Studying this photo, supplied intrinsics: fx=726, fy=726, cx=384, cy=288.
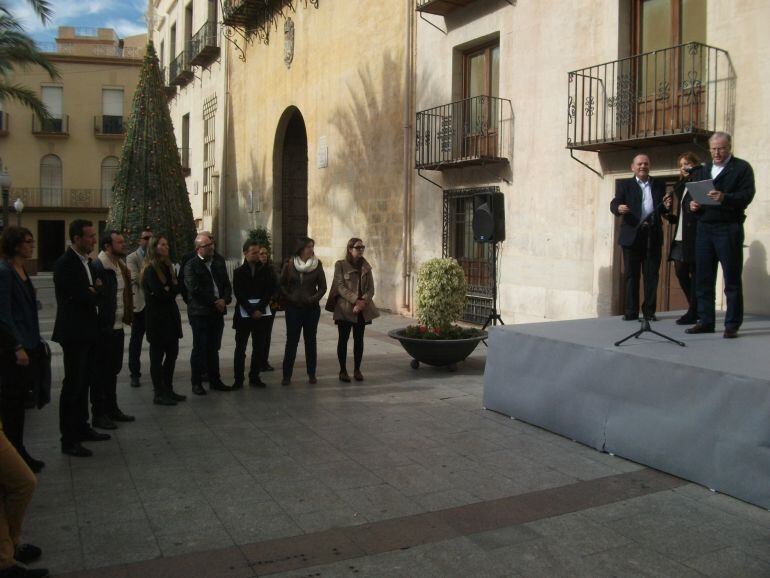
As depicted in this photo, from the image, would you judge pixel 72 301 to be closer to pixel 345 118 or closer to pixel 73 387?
pixel 73 387

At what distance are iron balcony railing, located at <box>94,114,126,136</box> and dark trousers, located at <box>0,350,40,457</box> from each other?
38079mm

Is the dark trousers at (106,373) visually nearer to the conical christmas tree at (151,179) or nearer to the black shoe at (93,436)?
the black shoe at (93,436)

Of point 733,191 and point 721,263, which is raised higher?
point 733,191

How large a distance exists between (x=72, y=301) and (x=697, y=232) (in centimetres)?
515

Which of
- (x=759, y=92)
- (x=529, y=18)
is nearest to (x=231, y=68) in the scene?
(x=529, y=18)

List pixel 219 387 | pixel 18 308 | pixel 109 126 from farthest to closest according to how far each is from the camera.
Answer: pixel 109 126, pixel 219 387, pixel 18 308

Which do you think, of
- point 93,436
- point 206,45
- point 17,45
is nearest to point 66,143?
point 206,45

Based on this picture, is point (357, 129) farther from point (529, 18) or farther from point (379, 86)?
point (529, 18)

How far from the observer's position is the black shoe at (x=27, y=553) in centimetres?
362

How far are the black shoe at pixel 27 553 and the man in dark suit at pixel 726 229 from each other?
5.25m

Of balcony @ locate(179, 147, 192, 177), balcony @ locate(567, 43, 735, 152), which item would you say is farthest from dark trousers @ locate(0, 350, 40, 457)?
balcony @ locate(179, 147, 192, 177)

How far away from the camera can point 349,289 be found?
325 inches

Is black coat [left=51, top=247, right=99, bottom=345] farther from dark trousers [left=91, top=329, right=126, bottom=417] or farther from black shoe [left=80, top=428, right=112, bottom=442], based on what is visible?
black shoe [left=80, top=428, right=112, bottom=442]

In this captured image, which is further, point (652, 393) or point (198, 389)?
point (198, 389)
